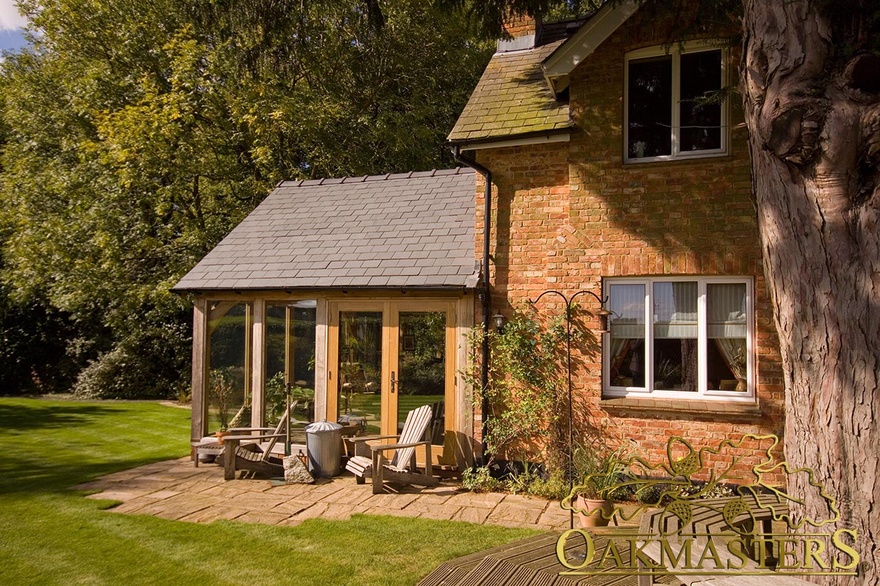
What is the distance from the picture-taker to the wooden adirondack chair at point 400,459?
8.39 m

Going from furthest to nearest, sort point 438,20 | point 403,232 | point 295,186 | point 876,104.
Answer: point 438,20
point 295,186
point 403,232
point 876,104

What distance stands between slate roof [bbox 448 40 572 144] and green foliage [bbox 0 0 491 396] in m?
7.19

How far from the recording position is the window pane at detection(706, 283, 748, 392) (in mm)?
7930

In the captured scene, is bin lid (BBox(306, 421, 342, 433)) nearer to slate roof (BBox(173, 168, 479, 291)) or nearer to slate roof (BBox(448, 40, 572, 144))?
slate roof (BBox(173, 168, 479, 291))

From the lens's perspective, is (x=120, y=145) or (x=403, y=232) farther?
(x=120, y=145)

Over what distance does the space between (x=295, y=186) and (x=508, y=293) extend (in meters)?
6.40

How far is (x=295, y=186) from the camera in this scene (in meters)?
13.5

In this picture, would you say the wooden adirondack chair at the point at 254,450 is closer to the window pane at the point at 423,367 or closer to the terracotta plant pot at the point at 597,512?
the window pane at the point at 423,367

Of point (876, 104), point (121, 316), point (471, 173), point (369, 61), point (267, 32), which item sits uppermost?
point (369, 61)

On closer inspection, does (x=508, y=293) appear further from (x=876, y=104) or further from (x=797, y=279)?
Result: (x=876, y=104)

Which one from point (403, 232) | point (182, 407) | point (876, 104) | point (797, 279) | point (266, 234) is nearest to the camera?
point (876, 104)

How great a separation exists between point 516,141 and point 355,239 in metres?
3.41

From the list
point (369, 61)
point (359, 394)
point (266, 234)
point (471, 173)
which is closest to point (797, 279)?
point (359, 394)

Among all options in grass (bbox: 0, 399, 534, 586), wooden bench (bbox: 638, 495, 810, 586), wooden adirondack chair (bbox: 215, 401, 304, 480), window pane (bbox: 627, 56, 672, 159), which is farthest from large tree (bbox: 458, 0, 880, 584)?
wooden adirondack chair (bbox: 215, 401, 304, 480)
